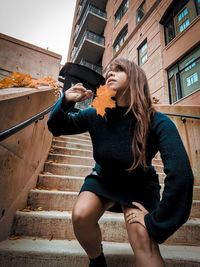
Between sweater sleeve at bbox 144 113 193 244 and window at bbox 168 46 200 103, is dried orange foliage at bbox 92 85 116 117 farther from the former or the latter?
window at bbox 168 46 200 103

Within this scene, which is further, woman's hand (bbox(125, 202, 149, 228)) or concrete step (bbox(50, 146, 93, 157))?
concrete step (bbox(50, 146, 93, 157))

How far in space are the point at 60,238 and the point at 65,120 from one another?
1.18 meters

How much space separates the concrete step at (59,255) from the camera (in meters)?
1.15

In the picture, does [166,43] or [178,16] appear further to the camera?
[166,43]

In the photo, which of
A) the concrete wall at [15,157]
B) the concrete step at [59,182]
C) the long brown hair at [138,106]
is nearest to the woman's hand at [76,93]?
the long brown hair at [138,106]

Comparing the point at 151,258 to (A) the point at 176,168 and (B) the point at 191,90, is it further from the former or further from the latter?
(B) the point at 191,90

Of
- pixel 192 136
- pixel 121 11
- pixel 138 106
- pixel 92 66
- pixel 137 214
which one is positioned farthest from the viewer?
pixel 92 66

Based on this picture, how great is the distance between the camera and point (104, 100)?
46.2 inches

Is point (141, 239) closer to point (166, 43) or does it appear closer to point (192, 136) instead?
point (192, 136)

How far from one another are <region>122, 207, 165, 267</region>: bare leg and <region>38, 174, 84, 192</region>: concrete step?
152cm

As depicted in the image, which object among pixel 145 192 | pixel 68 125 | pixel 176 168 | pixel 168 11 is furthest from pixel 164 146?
pixel 168 11

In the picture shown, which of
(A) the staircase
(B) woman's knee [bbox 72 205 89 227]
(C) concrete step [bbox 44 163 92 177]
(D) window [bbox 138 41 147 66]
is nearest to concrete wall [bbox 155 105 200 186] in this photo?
(A) the staircase

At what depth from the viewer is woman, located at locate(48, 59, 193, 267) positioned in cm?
76

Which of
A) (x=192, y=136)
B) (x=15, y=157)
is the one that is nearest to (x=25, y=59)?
(x=15, y=157)
